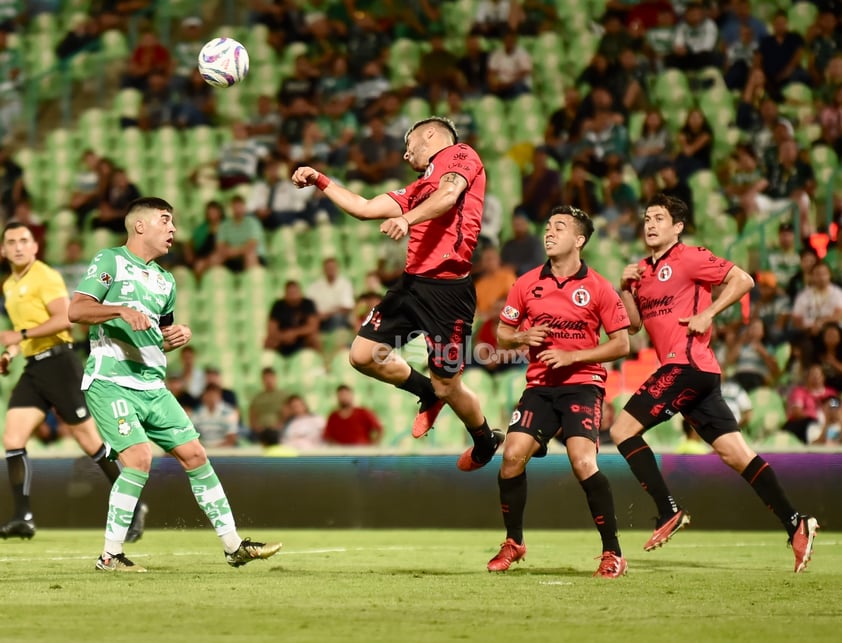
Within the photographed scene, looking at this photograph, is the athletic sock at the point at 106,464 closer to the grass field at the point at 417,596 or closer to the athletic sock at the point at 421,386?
the grass field at the point at 417,596

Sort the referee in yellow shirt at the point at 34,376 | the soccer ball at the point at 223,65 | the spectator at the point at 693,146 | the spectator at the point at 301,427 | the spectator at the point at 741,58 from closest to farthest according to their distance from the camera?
the soccer ball at the point at 223,65
the referee in yellow shirt at the point at 34,376
the spectator at the point at 301,427
the spectator at the point at 693,146
the spectator at the point at 741,58

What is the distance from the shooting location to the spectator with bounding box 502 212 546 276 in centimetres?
1598

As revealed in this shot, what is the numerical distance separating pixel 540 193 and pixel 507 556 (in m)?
8.70

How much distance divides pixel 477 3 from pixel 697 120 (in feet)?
13.7

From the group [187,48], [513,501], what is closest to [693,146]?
[187,48]

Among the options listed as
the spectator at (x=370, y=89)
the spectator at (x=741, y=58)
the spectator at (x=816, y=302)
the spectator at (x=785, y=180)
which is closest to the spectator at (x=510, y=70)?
the spectator at (x=370, y=89)

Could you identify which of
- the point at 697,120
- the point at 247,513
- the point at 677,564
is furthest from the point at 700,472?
the point at 697,120

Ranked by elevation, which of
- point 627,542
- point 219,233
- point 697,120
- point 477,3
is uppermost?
point 477,3

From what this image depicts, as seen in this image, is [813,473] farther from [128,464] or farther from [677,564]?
[128,464]

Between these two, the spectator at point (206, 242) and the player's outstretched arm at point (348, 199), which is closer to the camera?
the player's outstretched arm at point (348, 199)

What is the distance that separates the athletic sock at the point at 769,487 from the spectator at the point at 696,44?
32.7ft

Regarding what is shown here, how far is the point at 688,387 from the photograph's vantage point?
30.4 feet

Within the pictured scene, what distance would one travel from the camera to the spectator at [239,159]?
1875cm

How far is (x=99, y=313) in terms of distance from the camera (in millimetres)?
8039
